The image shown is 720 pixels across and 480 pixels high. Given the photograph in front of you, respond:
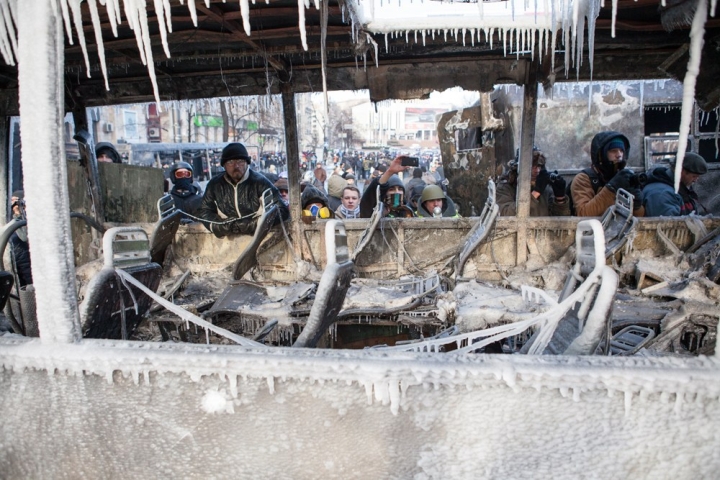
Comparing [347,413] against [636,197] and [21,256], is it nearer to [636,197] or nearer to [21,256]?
[21,256]

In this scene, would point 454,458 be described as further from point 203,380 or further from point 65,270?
point 65,270

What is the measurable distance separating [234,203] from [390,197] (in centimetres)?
211

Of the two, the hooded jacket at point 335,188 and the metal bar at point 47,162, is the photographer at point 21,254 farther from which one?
the hooded jacket at point 335,188

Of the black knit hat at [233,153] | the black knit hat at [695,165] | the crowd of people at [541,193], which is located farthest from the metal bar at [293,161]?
the black knit hat at [695,165]

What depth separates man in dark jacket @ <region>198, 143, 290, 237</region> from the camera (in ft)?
18.5

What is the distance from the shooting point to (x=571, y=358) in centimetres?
166

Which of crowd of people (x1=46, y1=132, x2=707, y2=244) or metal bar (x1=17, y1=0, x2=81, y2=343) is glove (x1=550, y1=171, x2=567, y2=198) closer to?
crowd of people (x1=46, y1=132, x2=707, y2=244)

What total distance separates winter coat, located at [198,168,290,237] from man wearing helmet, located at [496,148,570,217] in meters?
2.82

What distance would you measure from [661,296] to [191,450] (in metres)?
4.41

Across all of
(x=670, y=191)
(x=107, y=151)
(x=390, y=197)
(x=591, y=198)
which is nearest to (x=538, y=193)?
(x=591, y=198)

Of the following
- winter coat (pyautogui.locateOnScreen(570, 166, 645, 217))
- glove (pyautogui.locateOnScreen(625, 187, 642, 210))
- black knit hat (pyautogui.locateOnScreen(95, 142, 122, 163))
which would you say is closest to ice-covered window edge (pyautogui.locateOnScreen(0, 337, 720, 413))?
winter coat (pyautogui.locateOnScreen(570, 166, 645, 217))

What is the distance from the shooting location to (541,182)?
19.4 ft

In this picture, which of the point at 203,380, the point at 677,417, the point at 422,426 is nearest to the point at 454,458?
the point at 422,426

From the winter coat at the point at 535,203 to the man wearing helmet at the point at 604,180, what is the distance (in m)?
0.19
